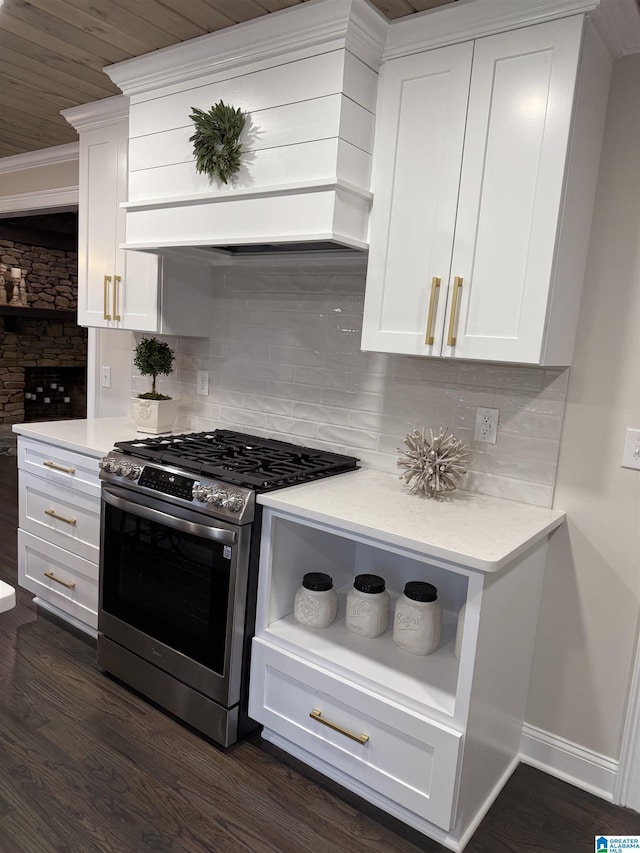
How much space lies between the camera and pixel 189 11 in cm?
193

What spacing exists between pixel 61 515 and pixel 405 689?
1700mm

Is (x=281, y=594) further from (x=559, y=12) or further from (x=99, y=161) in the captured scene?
(x=99, y=161)

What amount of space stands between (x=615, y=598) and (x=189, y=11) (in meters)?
2.35

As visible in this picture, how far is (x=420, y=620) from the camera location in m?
1.84

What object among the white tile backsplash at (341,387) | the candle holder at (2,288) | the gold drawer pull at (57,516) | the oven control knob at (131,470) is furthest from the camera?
the candle holder at (2,288)

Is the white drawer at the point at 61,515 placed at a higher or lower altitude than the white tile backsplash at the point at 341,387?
lower

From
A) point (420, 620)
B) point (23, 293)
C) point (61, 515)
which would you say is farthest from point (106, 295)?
point (23, 293)

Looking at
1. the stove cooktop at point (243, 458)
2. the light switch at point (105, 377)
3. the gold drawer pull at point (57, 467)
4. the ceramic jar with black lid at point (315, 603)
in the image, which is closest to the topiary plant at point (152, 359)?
the stove cooktop at point (243, 458)

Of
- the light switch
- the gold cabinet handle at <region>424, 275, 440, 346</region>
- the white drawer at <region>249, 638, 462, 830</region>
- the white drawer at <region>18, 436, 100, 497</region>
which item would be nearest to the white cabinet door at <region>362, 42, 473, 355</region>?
the gold cabinet handle at <region>424, 275, 440, 346</region>

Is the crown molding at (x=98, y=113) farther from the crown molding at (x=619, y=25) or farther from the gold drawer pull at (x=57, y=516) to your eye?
the crown molding at (x=619, y=25)

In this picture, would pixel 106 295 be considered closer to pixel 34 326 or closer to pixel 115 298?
pixel 115 298

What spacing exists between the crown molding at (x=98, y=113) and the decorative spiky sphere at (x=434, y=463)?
204 cm

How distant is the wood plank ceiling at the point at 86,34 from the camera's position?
1906 millimetres

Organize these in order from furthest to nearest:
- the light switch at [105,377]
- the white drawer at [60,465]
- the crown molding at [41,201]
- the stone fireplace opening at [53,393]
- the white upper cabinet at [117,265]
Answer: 1. the stone fireplace opening at [53,393]
2. the crown molding at [41,201]
3. the light switch at [105,377]
4. the white upper cabinet at [117,265]
5. the white drawer at [60,465]
